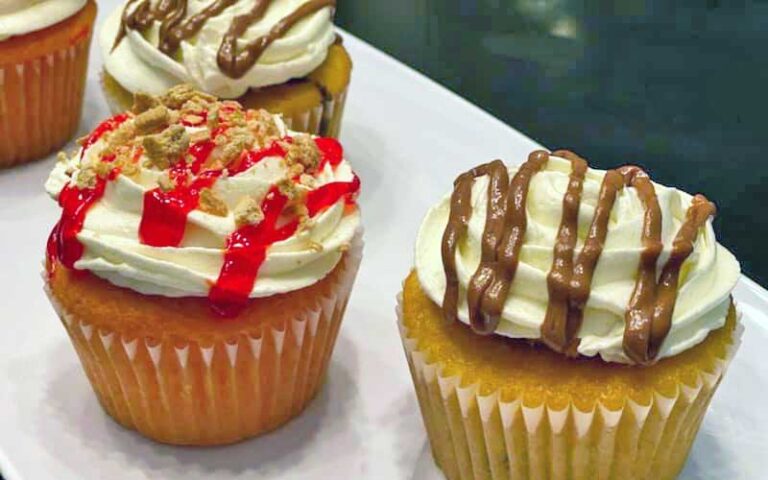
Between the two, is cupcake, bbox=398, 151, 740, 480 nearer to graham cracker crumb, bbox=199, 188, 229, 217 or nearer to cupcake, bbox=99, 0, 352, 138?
graham cracker crumb, bbox=199, 188, 229, 217

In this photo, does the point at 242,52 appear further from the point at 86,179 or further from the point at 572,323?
the point at 572,323

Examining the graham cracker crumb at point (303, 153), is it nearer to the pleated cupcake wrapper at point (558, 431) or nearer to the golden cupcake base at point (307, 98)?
the pleated cupcake wrapper at point (558, 431)

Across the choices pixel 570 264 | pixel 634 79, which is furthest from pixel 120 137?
pixel 634 79

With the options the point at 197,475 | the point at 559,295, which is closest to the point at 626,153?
the point at 559,295

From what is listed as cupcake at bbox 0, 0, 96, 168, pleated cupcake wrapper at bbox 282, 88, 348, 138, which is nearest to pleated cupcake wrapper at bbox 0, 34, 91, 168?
cupcake at bbox 0, 0, 96, 168

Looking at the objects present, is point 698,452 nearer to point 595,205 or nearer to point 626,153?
point 595,205

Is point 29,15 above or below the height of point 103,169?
below
